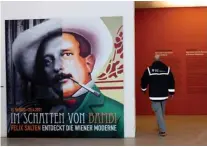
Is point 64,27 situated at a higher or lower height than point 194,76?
higher

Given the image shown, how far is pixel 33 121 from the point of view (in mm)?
8055

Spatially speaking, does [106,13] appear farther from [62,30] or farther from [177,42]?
[177,42]

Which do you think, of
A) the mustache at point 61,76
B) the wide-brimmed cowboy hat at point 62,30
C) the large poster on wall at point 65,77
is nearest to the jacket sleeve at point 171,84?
the large poster on wall at point 65,77

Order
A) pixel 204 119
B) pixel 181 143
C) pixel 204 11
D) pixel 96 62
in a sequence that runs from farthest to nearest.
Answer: pixel 204 11 → pixel 204 119 → pixel 96 62 → pixel 181 143

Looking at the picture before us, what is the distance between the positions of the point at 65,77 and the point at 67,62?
31 cm

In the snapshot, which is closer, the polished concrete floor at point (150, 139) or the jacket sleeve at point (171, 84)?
the polished concrete floor at point (150, 139)

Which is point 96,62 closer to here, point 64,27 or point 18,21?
point 64,27

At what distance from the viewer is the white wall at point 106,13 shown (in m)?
7.72

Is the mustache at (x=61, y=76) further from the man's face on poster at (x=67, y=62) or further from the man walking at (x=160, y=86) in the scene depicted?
the man walking at (x=160, y=86)

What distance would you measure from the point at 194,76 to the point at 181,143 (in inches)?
161

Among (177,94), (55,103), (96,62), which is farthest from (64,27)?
(177,94)

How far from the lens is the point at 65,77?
788cm

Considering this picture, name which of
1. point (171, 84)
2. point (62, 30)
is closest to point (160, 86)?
point (171, 84)

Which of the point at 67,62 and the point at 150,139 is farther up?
the point at 67,62
